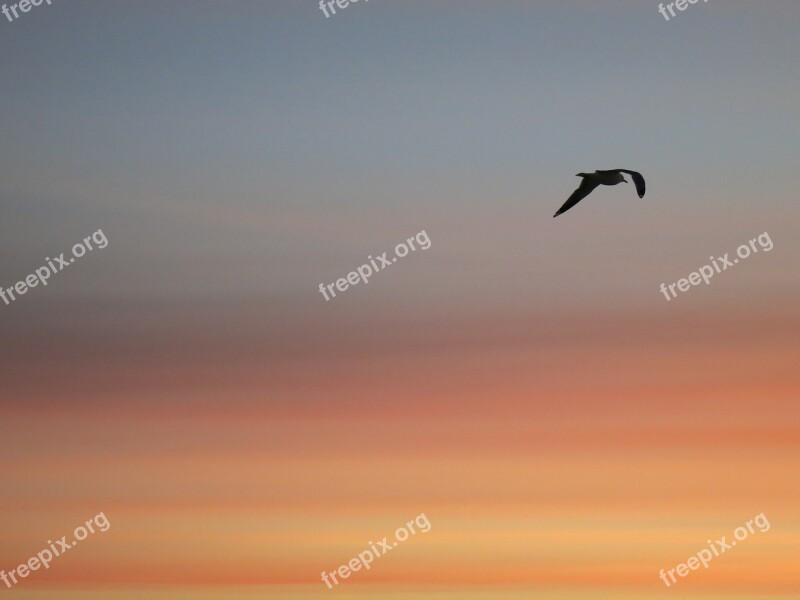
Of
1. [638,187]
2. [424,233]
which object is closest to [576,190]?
[638,187]

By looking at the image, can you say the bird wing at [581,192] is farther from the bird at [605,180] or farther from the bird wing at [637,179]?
the bird wing at [637,179]

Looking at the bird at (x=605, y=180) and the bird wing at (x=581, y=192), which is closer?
the bird at (x=605, y=180)

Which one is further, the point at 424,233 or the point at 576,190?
the point at 424,233

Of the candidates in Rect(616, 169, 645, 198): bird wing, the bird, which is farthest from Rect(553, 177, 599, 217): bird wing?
Rect(616, 169, 645, 198): bird wing

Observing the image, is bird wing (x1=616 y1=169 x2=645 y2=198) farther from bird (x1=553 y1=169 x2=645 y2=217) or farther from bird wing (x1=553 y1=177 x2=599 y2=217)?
bird wing (x1=553 y1=177 x2=599 y2=217)

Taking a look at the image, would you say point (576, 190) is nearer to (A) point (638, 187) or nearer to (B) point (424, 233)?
(A) point (638, 187)

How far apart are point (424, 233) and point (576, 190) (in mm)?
6479

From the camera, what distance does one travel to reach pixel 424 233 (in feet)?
122

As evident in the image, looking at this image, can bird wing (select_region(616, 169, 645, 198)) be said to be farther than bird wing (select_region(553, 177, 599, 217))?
No

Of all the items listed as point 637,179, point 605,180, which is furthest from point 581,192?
point 637,179

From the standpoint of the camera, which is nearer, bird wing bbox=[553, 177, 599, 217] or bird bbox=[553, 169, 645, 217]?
bird bbox=[553, 169, 645, 217]

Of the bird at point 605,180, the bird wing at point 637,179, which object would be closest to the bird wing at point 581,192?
the bird at point 605,180

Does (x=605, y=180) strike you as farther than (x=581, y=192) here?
No

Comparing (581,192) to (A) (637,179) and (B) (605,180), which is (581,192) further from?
(A) (637,179)
